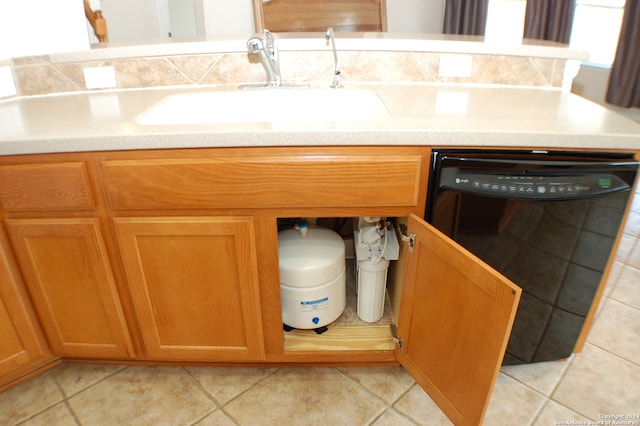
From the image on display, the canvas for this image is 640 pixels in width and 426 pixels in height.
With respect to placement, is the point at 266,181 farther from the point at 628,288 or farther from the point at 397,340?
the point at 628,288

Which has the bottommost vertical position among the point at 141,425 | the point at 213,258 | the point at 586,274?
the point at 141,425

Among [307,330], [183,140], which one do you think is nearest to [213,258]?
[183,140]

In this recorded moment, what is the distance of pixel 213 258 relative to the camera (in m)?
1.10

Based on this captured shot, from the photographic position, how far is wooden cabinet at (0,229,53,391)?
3.76 feet

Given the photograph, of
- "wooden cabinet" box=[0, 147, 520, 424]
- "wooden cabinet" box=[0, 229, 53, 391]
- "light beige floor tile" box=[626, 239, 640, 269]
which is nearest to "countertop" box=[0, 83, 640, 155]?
"wooden cabinet" box=[0, 147, 520, 424]

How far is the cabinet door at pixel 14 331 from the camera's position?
3.77 ft

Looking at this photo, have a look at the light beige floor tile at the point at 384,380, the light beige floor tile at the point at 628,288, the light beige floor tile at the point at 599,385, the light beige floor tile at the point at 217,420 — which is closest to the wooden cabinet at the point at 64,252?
the light beige floor tile at the point at 217,420

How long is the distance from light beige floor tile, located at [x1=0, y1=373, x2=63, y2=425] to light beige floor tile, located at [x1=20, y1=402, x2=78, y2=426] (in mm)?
21

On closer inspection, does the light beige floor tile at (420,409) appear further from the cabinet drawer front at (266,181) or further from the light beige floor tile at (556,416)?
the cabinet drawer front at (266,181)

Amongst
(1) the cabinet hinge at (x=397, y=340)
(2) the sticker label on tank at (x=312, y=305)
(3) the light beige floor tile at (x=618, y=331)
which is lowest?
(3) the light beige floor tile at (x=618, y=331)

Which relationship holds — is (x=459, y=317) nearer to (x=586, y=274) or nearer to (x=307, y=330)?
(x=586, y=274)

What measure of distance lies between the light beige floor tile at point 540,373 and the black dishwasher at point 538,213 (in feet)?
0.89

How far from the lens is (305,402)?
1248mm

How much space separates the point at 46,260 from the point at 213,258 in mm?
481
